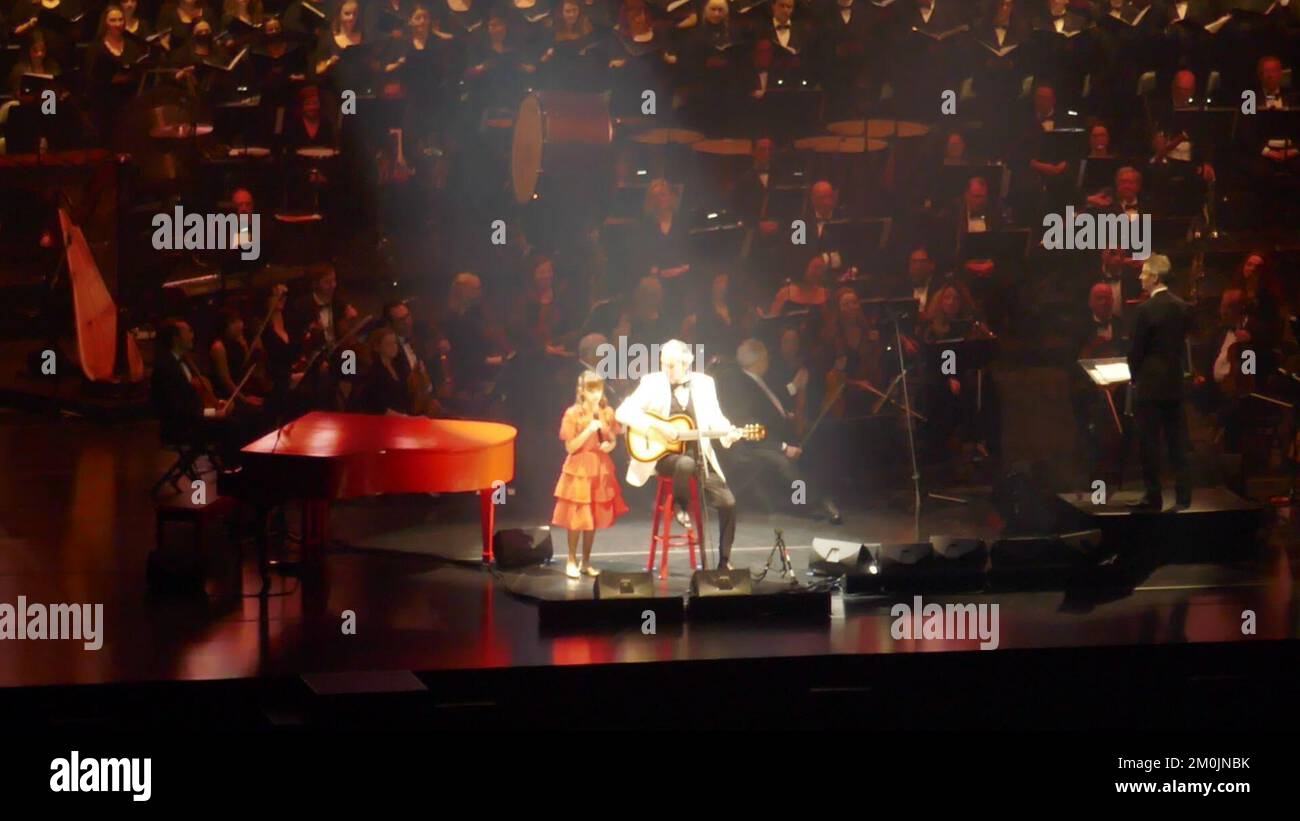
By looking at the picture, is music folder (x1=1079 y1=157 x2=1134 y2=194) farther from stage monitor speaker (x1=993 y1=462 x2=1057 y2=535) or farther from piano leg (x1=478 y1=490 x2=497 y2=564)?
piano leg (x1=478 y1=490 x2=497 y2=564)

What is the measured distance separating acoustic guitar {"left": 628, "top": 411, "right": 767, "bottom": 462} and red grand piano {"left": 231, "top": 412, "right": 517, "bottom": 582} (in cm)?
59

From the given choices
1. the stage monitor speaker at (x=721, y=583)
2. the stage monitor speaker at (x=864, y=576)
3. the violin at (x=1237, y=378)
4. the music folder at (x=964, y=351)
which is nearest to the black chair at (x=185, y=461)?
the stage monitor speaker at (x=721, y=583)

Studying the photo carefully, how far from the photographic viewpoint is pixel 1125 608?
730cm

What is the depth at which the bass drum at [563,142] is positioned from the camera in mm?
9836

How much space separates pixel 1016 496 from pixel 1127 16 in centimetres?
421

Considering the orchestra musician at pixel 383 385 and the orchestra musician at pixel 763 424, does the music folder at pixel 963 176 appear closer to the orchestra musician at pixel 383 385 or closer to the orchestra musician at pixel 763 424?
the orchestra musician at pixel 763 424

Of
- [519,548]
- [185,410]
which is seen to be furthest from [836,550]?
[185,410]

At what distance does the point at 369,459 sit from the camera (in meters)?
7.09

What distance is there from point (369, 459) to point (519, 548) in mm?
1060

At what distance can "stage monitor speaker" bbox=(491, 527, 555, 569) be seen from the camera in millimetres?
7832

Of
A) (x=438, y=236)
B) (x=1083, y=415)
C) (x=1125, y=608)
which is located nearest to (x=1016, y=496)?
(x=1083, y=415)

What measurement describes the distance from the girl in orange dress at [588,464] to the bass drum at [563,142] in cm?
272

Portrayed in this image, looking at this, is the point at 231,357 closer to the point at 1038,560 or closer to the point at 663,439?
the point at 663,439
